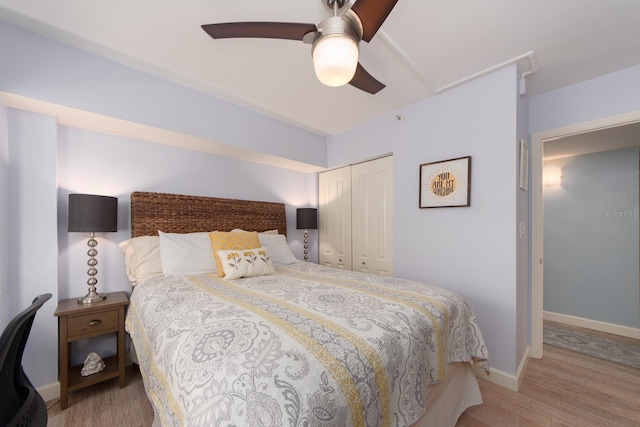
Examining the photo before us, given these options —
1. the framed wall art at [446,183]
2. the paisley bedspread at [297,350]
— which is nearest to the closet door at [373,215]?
the framed wall art at [446,183]

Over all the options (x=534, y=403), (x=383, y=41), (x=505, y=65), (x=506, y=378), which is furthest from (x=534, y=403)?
(x=383, y=41)

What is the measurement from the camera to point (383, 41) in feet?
5.62

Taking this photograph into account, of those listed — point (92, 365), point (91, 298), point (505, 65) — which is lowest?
point (92, 365)

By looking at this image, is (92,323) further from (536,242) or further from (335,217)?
(536,242)

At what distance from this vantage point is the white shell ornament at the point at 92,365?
5.87 feet

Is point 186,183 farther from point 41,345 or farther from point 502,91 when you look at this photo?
point 502,91

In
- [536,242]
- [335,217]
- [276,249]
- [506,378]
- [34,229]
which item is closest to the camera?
[34,229]

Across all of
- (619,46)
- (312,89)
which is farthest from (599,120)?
(312,89)

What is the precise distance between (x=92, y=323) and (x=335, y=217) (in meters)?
2.63

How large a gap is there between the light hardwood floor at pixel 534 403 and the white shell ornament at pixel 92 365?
16 cm

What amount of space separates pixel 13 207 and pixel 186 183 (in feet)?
3.85

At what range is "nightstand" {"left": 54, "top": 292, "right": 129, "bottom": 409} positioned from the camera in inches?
64.9

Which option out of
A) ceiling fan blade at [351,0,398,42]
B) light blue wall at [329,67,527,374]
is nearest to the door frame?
light blue wall at [329,67,527,374]

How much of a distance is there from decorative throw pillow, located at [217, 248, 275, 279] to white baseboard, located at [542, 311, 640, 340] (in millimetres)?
3818
